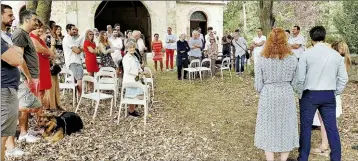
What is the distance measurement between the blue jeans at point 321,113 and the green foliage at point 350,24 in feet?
35.5

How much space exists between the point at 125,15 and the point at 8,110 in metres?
22.2

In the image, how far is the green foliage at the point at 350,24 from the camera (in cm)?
1390

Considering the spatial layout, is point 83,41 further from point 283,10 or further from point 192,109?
point 283,10

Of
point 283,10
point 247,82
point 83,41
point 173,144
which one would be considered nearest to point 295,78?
point 173,144

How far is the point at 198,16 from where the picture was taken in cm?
2356

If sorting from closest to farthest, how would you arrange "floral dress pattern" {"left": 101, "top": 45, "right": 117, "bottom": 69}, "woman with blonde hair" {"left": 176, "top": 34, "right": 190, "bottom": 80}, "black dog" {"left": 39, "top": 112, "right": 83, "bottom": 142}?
"black dog" {"left": 39, "top": 112, "right": 83, "bottom": 142}
"floral dress pattern" {"left": 101, "top": 45, "right": 117, "bottom": 69}
"woman with blonde hair" {"left": 176, "top": 34, "right": 190, "bottom": 80}

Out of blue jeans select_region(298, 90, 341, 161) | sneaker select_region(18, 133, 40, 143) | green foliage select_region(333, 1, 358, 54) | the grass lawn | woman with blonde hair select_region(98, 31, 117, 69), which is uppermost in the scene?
green foliage select_region(333, 1, 358, 54)

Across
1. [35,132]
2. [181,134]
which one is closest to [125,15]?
[181,134]

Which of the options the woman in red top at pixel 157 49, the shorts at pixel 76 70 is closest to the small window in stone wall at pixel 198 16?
the woman in red top at pixel 157 49

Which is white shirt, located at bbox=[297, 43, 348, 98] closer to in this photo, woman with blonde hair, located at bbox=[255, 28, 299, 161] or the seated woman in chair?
woman with blonde hair, located at bbox=[255, 28, 299, 161]

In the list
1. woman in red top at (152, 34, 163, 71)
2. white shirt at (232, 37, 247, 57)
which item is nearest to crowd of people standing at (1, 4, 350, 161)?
white shirt at (232, 37, 247, 57)

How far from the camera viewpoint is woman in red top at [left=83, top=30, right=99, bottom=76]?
7.96 m

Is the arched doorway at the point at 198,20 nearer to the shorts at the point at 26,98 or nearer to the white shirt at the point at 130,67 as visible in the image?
the white shirt at the point at 130,67

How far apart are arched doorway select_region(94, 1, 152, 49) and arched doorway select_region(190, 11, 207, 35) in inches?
117
